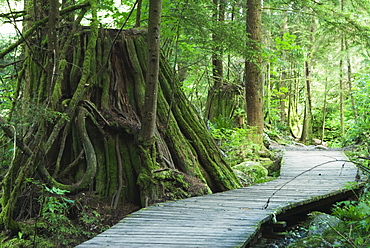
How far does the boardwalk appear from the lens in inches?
167

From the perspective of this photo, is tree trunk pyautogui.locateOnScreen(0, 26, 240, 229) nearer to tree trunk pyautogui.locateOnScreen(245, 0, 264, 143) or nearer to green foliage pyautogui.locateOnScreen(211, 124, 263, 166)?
green foliage pyautogui.locateOnScreen(211, 124, 263, 166)

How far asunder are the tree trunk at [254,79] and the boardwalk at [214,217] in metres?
4.65

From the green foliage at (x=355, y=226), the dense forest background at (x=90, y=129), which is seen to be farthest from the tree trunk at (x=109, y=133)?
Result: the green foliage at (x=355, y=226)

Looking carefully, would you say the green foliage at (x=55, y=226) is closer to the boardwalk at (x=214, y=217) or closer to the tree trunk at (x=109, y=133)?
the tree trunk at (x=109, y=133)

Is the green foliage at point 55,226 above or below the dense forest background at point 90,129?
below

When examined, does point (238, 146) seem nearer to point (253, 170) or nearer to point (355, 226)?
point (253, 170)

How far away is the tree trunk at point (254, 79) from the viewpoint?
12391 mm

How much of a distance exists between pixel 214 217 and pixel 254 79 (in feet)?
26.3

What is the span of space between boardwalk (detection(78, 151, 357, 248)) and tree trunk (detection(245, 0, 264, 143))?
4.65 metres

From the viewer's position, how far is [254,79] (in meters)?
12.6

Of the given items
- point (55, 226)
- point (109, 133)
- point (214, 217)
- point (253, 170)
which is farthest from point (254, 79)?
point (55, 226)

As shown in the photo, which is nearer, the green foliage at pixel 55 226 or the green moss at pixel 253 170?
the green foliage at pixel 55 226

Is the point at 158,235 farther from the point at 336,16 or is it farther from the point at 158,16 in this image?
the point at 336,16

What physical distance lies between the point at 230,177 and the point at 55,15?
4.48 metres
